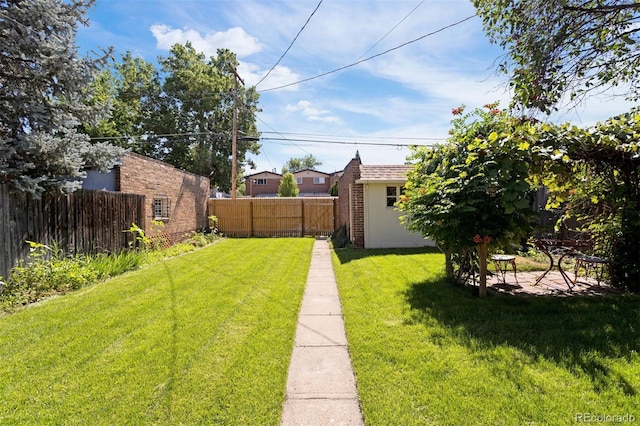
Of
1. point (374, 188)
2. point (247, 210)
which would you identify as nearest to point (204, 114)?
point (247, 210)

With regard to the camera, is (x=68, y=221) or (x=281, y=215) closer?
(x=68, y=221)

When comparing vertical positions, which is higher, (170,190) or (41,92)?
(41,92)

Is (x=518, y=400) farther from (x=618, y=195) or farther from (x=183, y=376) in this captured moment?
(x=618, y=195)

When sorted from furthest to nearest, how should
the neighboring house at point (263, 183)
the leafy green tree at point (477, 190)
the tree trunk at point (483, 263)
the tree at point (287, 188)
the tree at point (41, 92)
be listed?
1. the neighboring house at point (263, 183)
2. the tree at point (287, 188)
3. the tree at point (41, 92)
4. the tree trunk at point (483, 263)
5. the leafy green tree at point (477, 190)

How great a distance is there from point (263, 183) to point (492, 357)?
145ft

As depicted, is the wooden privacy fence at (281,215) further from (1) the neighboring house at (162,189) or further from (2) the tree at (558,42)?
(2) the tree at (558,42)

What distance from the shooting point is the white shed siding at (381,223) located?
11.6 metres

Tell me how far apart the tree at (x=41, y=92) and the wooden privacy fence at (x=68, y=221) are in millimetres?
404

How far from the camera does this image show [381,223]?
38.1 ft

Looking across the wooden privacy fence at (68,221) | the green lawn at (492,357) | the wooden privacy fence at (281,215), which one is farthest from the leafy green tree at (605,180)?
the wooden privacy fence at (281,215)

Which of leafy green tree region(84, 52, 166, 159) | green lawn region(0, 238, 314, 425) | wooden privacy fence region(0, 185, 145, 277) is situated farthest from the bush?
leafy green tree region(84, 52, 166, 159)

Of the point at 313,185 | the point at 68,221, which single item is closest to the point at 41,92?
the point at 68,221

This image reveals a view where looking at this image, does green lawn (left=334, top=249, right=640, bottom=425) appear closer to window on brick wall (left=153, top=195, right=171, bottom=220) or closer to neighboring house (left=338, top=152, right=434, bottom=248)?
neighboring house (left=338, top=152, right=434, bottom=248)

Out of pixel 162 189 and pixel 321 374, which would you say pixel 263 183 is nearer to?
pixel 162 189
